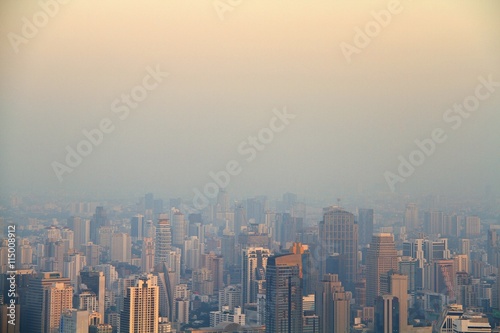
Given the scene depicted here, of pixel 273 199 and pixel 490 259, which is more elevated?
pixel 273 199

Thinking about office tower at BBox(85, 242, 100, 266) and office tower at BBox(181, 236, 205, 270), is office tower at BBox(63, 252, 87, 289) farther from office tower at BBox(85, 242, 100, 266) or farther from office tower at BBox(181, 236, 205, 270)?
office tower at BBox(181, 236, 205, 270)

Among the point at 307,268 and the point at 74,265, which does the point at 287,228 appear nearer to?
the point at 307,268

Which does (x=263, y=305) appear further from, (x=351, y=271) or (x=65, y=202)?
(x=65, y=202)

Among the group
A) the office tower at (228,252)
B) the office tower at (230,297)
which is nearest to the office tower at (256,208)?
the office tower at (228,252)

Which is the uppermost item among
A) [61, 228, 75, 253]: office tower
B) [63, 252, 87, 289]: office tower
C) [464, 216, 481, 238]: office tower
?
[464, 216, 481, 238]: office tower

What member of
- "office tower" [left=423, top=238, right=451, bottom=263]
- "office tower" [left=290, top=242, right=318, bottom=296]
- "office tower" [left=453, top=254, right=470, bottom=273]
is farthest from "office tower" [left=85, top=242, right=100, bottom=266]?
"office tower" [left=453, top=254, right=470, bottom=273]

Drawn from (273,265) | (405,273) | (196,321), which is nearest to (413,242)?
(405,273)
